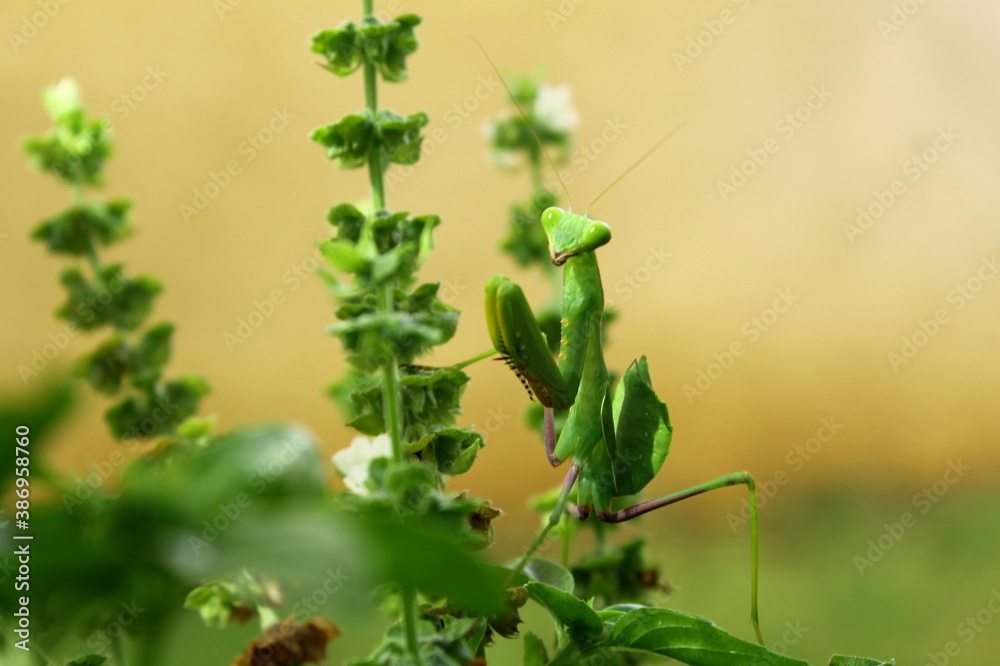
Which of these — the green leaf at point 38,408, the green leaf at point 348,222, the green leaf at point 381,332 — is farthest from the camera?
the green leaf at point 348,222

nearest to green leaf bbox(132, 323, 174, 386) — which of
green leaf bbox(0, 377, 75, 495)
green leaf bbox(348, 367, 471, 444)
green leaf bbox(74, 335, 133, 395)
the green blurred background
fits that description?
green leaf bbox(74, 335, 133, 395)

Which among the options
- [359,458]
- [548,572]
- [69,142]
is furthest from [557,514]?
[69,142]

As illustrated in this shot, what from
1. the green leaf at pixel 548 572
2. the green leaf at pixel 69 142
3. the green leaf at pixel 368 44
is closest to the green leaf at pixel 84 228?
the green leaf at pixel 69 142

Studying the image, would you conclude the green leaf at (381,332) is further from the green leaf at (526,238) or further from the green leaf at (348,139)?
the green leaf at (526,238)

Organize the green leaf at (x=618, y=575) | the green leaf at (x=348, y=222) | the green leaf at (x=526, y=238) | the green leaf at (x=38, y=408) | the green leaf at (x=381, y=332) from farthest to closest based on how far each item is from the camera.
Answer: the green leaf at (x=526, y=238)
the green leaf at (x=618, y=575)
the green leaf at (x=348, y=222)
the green leaf at (x=381, y=332)
the green leaf at (x=38, y=408)

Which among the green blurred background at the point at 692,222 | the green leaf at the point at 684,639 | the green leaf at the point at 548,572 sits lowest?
the green leaf at the point at 684,639

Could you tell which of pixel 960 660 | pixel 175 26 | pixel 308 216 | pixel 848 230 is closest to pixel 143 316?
pixel 308 216

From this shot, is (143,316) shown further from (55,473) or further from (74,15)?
(74,15)

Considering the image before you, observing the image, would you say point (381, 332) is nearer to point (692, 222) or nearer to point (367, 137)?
point (367, 137)

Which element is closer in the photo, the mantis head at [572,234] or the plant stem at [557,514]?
the plant stem at [557,514]
